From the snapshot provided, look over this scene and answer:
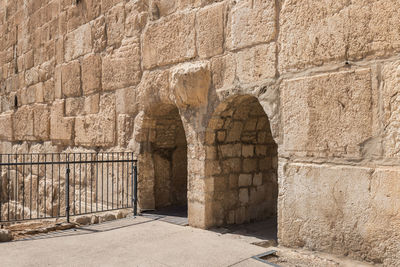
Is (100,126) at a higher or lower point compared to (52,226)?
higher

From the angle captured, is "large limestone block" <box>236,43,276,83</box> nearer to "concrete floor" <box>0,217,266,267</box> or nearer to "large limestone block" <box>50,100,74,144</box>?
"concrete floor" <box>0,217,266,267</box>

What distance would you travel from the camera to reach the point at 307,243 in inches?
134

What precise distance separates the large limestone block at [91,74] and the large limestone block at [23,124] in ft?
8.42

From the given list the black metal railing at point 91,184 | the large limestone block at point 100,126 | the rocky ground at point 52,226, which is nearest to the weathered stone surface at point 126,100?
the large limestone block at point 100,126

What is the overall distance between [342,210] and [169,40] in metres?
2.96

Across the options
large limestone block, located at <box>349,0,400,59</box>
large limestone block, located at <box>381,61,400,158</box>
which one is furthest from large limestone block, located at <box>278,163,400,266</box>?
large limestone block, located at <box>349,0,400,59</box>

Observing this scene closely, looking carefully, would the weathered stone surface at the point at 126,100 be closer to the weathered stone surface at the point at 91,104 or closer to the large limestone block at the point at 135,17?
the weathered stone surface at the point at 91,104

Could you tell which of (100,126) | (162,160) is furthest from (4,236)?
(100,126)

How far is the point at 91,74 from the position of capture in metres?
6.28

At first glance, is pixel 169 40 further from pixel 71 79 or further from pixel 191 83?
pixel 71 79

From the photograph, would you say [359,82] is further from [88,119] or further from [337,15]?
[88,119]

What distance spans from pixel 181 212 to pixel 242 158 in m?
1.28

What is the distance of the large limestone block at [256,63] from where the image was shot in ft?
12.3

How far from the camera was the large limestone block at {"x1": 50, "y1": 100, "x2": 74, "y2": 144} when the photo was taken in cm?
688
